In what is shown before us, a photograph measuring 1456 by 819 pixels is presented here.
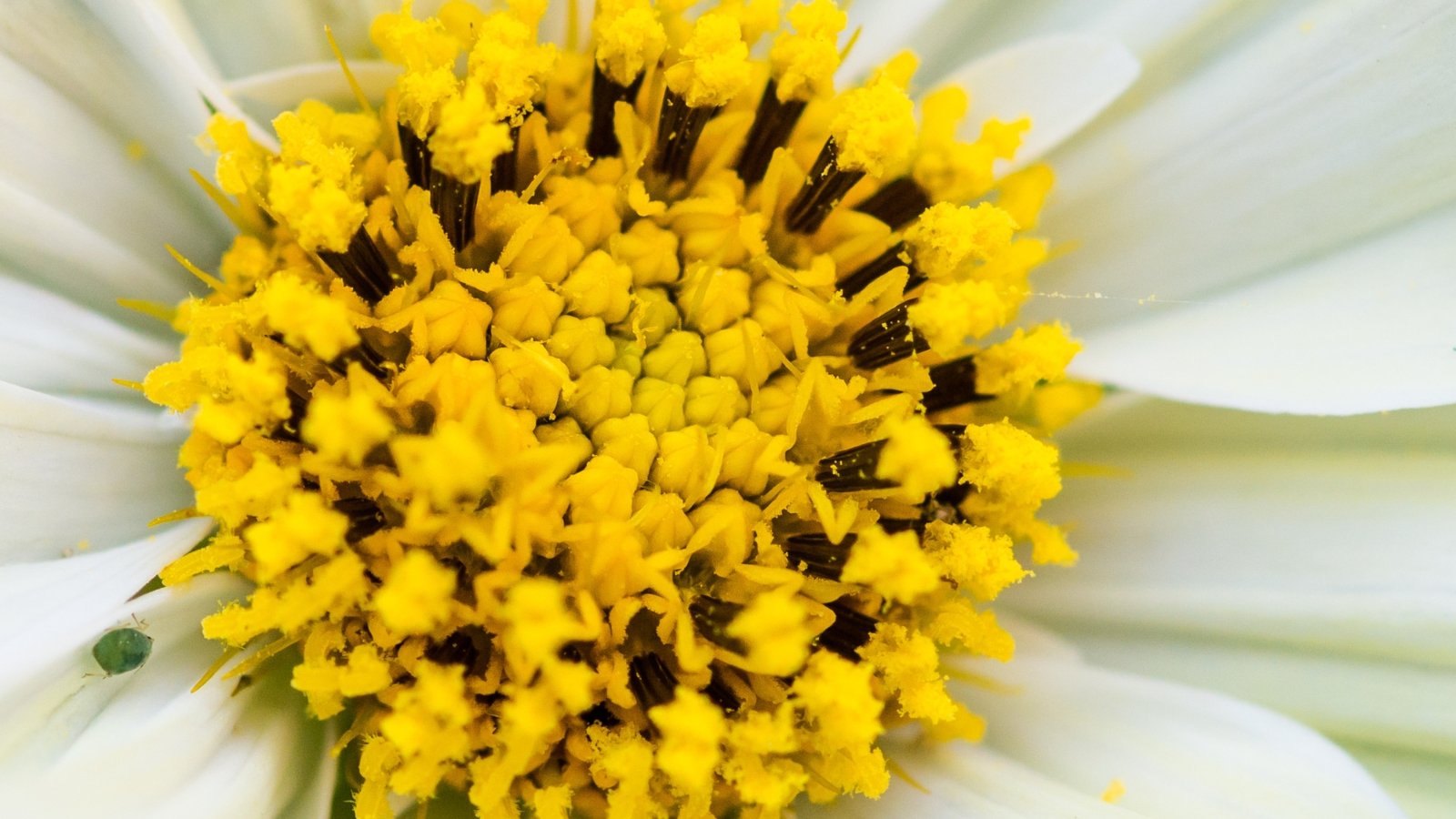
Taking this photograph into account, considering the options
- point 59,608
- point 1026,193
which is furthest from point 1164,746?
point 59,608

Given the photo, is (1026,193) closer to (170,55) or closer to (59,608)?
(170,55)

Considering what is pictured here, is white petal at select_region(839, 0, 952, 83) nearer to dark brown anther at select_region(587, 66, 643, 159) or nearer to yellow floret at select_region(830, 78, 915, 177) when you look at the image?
yellow floret at select_region(830, 78, 915, 177)

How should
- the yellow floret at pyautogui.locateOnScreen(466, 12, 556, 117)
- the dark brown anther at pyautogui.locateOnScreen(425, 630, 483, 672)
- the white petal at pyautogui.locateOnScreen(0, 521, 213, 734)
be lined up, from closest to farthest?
the white petal at pyautogui.locateOnScreen(0, 521, 213, 734)
the dark brown anther at pyautogui.locateOnScreen(425, 630, 483, 672)
the yellow floret at pyautogui.locateOnScreen(466, 12, 556, 117)

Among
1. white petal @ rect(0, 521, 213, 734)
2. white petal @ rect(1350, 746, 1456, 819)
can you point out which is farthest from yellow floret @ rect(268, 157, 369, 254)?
white petal @ rect(1350, 746, 1456, 819)

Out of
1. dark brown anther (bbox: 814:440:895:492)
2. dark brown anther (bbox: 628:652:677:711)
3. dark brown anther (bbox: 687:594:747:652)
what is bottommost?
dark brown anther (bbox: 628:652:677:711)

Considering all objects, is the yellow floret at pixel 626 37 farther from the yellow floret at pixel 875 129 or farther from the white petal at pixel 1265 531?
the white petal at pixel 1265 531

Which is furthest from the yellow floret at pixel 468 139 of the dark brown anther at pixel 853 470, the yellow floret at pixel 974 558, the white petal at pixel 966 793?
the white petal at pixel 966 793

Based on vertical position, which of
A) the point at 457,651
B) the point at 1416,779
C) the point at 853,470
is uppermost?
the point at 853,470
